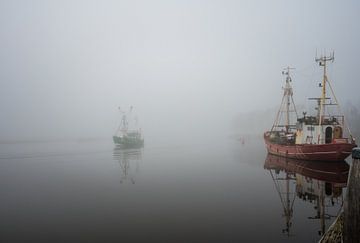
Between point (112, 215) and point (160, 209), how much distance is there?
11.8 feet

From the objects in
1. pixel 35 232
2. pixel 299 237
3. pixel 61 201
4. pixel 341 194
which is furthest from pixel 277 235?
pixel 61 201

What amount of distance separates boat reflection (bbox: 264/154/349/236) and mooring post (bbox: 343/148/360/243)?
984cm

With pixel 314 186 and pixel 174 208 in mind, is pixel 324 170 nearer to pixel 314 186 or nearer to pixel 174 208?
pixel 314 186

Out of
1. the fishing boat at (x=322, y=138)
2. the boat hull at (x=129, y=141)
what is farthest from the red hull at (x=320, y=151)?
the boat hull at (x=129, y=141)

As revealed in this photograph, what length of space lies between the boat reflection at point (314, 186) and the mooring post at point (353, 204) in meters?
9.84

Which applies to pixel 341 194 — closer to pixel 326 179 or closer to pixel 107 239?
pixel 326 179

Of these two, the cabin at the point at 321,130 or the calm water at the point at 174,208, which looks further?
the cabin at the point at 321,130

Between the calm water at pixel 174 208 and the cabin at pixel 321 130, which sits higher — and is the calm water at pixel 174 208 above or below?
below

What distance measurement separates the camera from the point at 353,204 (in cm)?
593

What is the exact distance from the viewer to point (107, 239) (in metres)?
14.7

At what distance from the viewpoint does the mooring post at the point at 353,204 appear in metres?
5.87

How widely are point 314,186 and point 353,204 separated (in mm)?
21805

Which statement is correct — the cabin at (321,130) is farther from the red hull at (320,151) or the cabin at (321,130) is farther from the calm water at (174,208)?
the calm water at (174,208)

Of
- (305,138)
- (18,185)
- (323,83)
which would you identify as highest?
(323,83)
